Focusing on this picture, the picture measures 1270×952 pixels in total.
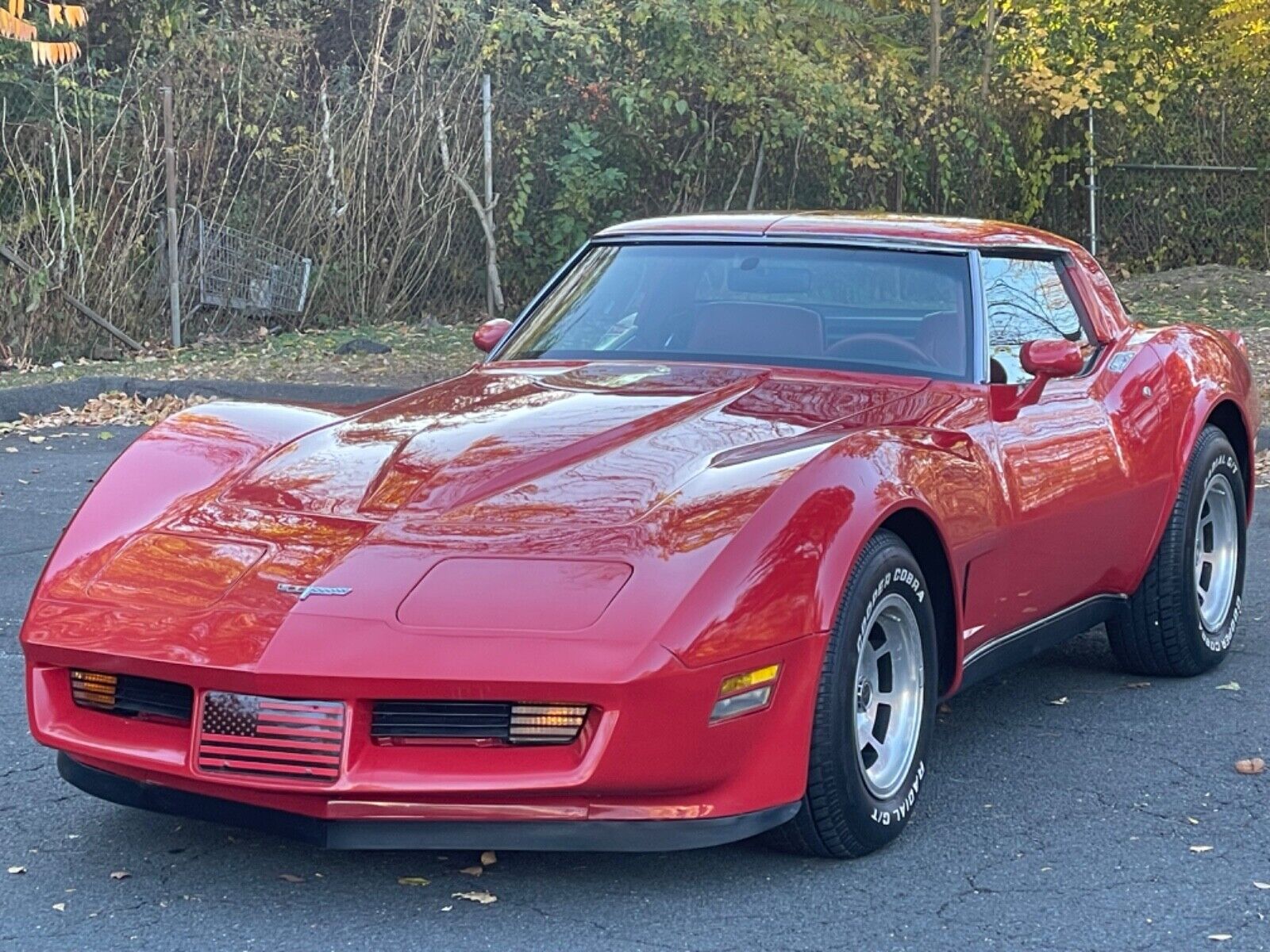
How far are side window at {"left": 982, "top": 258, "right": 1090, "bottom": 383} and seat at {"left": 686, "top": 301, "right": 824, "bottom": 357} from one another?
0.50 m

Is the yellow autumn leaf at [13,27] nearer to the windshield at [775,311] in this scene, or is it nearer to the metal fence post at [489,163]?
the metal fence post at [489,163]

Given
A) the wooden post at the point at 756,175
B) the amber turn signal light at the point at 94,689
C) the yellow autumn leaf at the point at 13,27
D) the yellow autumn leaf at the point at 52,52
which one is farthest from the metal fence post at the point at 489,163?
the amber turn signal light at the point at 94,689

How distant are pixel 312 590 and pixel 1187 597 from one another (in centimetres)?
296

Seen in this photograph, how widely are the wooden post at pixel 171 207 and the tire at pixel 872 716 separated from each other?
10995mm

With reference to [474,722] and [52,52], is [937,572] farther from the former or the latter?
[52,52]

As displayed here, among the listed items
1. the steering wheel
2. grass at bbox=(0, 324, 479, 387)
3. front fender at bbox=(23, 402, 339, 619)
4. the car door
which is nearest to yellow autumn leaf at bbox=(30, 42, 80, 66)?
grass at bbox=(0, 324, 479, 387)

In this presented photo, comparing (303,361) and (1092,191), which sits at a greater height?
(1092,191)

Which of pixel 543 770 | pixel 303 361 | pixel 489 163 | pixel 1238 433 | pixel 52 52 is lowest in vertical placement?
pixel 303 361

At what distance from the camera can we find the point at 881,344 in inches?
192

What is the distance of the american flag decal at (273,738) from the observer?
3367mm

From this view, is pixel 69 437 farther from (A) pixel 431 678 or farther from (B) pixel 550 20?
(A) pixel 431 678

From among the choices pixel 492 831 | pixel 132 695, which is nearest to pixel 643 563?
pixel 492 831

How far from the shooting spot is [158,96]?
14.1 meters

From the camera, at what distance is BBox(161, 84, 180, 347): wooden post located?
1399 cm
